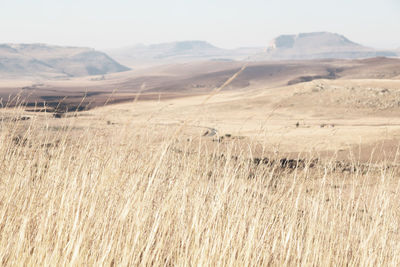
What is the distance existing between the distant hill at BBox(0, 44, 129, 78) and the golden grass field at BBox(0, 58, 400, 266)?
107188 millimetres

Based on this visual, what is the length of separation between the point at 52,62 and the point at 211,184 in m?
157

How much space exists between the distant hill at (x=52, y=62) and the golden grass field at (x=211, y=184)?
4220 inches

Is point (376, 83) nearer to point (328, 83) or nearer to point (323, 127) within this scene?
point (328, 83)

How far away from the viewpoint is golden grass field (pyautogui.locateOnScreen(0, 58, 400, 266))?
236 centimetres

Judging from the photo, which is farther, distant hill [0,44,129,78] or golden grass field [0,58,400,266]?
distant hill [0,44,129,78]

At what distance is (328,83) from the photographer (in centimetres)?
2895

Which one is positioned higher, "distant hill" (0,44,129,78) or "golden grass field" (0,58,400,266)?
"distant hill" (0,44,129,78)

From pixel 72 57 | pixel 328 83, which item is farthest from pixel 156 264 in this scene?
pixel 72 57

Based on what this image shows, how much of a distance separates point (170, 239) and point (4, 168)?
1850mm

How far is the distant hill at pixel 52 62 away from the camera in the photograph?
12141 centimetres

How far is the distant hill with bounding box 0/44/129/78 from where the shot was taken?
121 metres

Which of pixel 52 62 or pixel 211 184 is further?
pixel 52 62

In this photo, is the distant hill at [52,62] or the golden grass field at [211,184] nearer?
the golden grass field at [211,184]

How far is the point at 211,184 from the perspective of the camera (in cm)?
439
